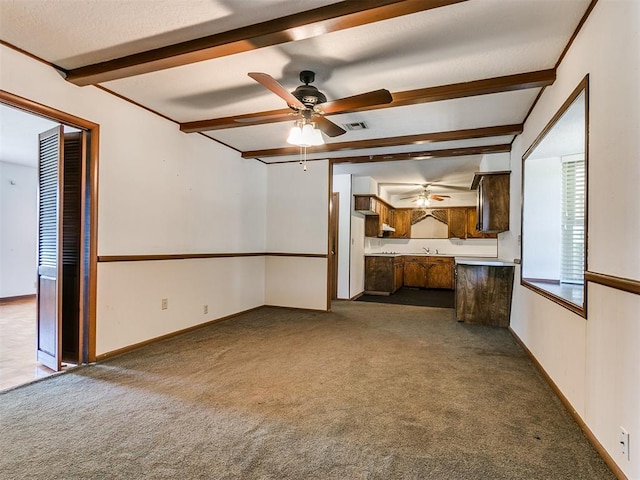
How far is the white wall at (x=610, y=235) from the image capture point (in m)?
1.47

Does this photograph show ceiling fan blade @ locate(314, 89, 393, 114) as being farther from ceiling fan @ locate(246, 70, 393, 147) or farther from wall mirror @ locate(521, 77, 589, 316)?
wall mirror @ locate(521, 77, 589, 316)

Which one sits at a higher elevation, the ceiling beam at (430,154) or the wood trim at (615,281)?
the ceiling beam at (430,154)

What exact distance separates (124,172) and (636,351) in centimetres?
387

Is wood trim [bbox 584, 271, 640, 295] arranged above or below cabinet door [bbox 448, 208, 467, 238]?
below

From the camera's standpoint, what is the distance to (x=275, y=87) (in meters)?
2.31

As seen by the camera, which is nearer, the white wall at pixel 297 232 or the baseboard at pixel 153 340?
the baseboard at pixel 153 340

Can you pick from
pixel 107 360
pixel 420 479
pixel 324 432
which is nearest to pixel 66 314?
pixel 107 360

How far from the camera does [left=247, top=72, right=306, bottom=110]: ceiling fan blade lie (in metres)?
2.16

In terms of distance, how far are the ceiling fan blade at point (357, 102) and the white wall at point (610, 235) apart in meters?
1.18

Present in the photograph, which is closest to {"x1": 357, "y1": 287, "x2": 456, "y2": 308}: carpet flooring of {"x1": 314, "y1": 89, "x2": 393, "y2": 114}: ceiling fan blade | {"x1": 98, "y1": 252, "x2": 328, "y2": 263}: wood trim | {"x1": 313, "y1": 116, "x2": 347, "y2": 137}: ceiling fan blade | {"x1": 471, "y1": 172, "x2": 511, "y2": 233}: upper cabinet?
{"x1": 98, "y1": 252, "x2": 328, "y2": 263}: wood trim

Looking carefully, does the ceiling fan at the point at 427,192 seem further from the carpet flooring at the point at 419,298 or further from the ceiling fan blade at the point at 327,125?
the ceiling fan blade at the point at 327,125

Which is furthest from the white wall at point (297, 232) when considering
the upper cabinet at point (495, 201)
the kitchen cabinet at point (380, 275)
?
the upper cabinet at point (495, 201)

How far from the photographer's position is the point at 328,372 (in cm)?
281

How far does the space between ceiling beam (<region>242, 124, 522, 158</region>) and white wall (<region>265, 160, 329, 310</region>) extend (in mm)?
600
